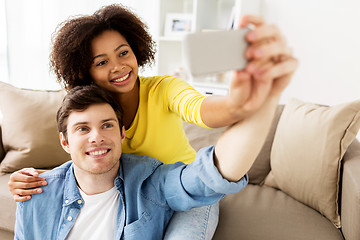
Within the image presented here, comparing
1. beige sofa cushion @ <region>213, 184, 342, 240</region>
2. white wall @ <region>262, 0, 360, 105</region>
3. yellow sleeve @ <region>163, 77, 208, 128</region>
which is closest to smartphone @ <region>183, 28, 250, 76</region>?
yellow sleeve @ <region>163, 77, 208, 128</region>

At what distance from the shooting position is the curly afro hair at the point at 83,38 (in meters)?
1.23

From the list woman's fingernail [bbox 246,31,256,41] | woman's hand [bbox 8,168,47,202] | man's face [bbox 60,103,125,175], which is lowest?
woman's hand [bbox 8,168,47,202]

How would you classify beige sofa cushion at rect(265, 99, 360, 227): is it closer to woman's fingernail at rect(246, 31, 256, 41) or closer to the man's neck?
the man's neck

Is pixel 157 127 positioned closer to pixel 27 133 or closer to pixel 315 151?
pixel 315 151

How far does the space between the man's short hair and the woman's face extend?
0.06m

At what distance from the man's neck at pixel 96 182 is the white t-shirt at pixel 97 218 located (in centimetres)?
2

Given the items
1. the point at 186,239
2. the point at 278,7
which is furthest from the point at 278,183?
the point at 278,7

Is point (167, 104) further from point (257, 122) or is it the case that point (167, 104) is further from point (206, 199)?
point (257, 122)

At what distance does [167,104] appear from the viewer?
4.05ft

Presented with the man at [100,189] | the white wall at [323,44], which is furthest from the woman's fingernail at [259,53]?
the white wall at [323,44]

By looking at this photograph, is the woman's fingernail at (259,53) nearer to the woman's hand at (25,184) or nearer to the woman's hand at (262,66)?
the woman's hand at (262,66)

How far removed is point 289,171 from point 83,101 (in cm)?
101

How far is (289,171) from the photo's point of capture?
5.29 ft

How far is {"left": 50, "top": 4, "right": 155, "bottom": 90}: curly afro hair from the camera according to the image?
123cm
